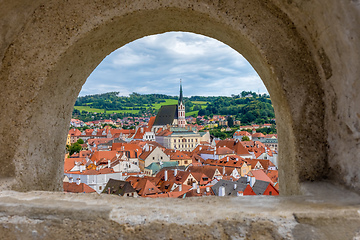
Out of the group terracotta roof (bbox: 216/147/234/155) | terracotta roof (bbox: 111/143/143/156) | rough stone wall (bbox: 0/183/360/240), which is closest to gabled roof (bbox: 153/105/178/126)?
terracotta roof (bbox: 111/143/143/156)

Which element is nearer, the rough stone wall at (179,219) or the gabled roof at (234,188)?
the rough stone wall at (179,219)

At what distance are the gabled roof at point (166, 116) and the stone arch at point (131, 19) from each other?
266 feet

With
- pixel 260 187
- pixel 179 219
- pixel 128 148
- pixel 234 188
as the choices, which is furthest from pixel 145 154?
pixel 179 219

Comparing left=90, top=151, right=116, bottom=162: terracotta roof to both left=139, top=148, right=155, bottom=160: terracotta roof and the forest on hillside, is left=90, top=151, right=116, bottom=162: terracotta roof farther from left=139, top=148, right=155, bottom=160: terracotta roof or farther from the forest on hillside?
the forest on hillside

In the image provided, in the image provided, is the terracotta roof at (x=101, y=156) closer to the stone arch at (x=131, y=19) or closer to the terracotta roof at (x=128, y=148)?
the terracotta roof at (x=128, y=148)

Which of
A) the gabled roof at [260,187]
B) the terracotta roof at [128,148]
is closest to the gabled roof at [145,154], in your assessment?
the terracotta roof at [128,148]

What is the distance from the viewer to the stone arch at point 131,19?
162 cm

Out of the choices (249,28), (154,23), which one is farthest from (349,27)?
(154,23)

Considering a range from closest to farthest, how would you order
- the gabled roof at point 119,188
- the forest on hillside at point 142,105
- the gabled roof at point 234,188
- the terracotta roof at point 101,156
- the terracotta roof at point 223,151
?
the gabled roof at point 119,188 → the gabled roof at point 234,188 → the terracotta roof at point 101,156 → the terracotta roof at point 223,151 → the forest on hillside at point 142,105

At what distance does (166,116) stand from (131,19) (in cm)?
8278

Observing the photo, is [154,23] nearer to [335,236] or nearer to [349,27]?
[349,27]

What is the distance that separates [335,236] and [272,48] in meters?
1.01

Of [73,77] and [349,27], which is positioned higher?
[349,27]

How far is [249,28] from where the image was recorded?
1.62 metres
